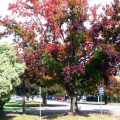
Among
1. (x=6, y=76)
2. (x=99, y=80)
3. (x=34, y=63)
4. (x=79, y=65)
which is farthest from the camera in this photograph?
(x=99, y=80)

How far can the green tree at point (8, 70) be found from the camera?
21.8 m

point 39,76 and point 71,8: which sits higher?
point 71,8

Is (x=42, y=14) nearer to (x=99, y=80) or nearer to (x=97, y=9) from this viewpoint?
(x=97, y=9)

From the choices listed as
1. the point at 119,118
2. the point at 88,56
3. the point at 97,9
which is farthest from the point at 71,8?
the point at 119,118

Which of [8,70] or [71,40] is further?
[71,40]

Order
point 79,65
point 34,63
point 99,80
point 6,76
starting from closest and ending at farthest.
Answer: point 6,76 < point 79,65 < point 34,63 < point 99,80

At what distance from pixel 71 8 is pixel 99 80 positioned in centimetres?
751

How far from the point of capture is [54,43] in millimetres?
26812

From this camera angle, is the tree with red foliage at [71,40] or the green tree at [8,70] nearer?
the green tree at [8,70]

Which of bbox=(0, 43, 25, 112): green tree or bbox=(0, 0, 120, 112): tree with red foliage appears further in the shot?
bbox=(0, 0, 120, 112): tree with red foliage

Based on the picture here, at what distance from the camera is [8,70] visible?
74.5ft

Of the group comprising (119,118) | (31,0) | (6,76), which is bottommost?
(119,118)

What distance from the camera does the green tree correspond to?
21.8 m

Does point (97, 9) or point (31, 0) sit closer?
point (97, 9)
